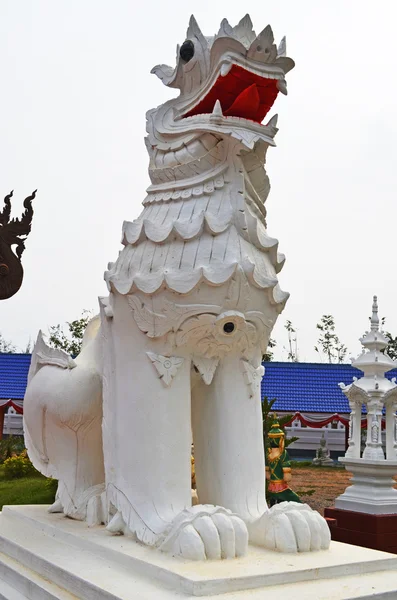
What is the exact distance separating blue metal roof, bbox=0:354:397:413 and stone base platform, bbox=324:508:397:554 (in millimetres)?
9023

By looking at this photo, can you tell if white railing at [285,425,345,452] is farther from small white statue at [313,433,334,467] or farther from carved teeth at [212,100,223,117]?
carved teeth at [212,100,223,117]

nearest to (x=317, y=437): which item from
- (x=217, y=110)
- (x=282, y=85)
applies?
(x=282, y=85)

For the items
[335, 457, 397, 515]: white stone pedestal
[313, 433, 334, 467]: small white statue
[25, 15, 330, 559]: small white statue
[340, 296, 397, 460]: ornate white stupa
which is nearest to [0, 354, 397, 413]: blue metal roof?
[313, 433, 334, 467]: small white statue

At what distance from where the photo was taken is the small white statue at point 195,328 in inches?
126

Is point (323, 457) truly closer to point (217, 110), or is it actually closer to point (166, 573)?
point (217, 110)

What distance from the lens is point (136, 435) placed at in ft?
10.6

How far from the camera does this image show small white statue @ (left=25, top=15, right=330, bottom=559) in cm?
319

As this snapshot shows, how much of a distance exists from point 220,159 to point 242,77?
0.40 m

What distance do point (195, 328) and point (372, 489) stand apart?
490cm

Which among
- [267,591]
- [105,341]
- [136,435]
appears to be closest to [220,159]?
[105,341]

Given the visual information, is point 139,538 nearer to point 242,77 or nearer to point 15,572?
point 15,572

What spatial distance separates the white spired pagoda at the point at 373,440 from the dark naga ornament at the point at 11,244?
4366mm

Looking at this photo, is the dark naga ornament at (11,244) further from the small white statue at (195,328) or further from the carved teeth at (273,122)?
the carved teeth at (273,122)

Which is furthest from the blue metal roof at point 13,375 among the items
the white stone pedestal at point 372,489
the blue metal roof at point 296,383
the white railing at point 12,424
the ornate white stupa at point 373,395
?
the white stone pedestal at point 372,489
